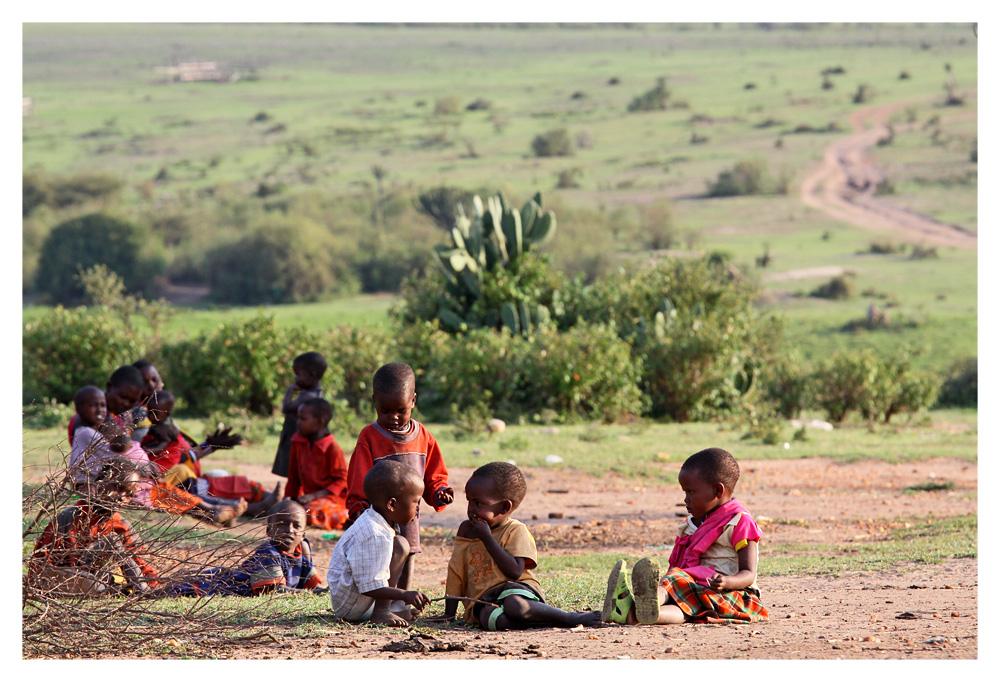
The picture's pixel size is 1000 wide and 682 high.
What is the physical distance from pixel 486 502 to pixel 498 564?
0.27 meters

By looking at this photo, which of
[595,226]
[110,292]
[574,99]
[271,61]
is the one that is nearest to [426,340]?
[110,292]

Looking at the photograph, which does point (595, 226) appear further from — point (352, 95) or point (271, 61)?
point (271, 61)

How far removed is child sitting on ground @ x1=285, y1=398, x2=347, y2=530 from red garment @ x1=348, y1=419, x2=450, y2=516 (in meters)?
1.79

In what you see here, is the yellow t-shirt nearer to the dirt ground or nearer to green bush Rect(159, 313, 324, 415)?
the dirt ground

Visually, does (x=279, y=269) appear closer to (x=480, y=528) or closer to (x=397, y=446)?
(x=397, y=446)

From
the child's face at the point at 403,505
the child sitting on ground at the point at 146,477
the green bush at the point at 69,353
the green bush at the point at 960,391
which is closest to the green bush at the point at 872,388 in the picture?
the green bush at the point at 960,391

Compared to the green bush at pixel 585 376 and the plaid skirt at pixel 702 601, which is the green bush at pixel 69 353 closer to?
the green bush at pixel 585 376

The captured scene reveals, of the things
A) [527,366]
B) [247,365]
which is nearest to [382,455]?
[527,366]

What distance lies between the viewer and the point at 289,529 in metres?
5.62

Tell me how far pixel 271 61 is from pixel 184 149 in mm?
16060

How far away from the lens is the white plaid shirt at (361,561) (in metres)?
4.66

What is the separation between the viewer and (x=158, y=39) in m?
69.3

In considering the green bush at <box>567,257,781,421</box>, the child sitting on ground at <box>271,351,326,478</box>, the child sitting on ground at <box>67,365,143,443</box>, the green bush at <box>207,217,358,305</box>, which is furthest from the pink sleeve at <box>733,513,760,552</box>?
the green bush at <box>207,217,358,305</box>

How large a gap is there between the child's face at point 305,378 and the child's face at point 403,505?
308cm
